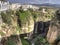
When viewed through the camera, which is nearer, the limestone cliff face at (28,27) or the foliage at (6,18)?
the foliage at (6,18)

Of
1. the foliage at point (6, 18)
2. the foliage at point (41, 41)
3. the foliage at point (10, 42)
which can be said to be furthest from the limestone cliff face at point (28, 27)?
the foliage at point (10, 42)

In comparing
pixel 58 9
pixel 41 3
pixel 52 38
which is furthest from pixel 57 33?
pixel 41 3

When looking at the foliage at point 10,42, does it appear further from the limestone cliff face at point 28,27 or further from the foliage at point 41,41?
the limestone cliff face at point 28,27

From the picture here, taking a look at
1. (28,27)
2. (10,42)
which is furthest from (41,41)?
(10,42)

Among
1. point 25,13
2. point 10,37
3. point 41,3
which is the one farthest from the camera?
point 41,3

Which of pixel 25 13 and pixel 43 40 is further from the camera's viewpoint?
pixel 25 13

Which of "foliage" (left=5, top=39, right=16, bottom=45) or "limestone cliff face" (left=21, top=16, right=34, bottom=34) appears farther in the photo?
"limestone cliff face" (left=21, top=16, right=34, bottom=34)

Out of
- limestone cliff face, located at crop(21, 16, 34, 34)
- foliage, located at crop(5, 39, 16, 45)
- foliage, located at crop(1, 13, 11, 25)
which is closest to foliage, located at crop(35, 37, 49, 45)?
limestone cliff face, located at crop(21, 16, 34, 34)

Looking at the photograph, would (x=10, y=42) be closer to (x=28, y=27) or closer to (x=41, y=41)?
(x=41, y=41)

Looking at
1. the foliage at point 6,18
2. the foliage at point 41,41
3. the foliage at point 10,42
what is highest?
the foliage at point 6,18

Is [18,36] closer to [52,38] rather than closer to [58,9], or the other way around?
[52,38]

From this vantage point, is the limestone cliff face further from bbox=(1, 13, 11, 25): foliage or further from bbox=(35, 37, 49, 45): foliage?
bbox=(35, 37, 49, 45): foliage
